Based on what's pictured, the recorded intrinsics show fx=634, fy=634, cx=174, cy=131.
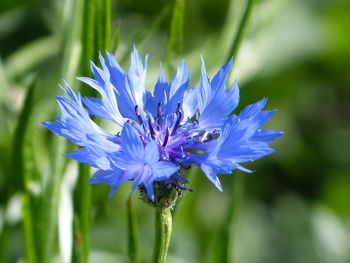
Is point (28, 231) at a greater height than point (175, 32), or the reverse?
point (175, 32)

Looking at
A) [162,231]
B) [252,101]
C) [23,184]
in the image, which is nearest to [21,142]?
[23,184]

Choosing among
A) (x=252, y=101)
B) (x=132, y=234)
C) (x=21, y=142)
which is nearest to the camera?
(x=132, y=234)

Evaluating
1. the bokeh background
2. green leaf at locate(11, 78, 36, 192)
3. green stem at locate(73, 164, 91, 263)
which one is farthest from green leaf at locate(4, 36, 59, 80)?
green stem at locate(73, 164, 91, 263)

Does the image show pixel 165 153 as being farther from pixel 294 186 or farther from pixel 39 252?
pixel 294 186

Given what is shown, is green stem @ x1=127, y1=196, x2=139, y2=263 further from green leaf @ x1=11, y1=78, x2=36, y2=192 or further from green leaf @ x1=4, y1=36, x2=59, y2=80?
green leaf @ x1=4, y1=36, x2=59, y2=80

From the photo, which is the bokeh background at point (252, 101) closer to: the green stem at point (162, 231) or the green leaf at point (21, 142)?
the green leaf at point (21, 142)

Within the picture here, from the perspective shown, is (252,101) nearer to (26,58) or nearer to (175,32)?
(26,58)
